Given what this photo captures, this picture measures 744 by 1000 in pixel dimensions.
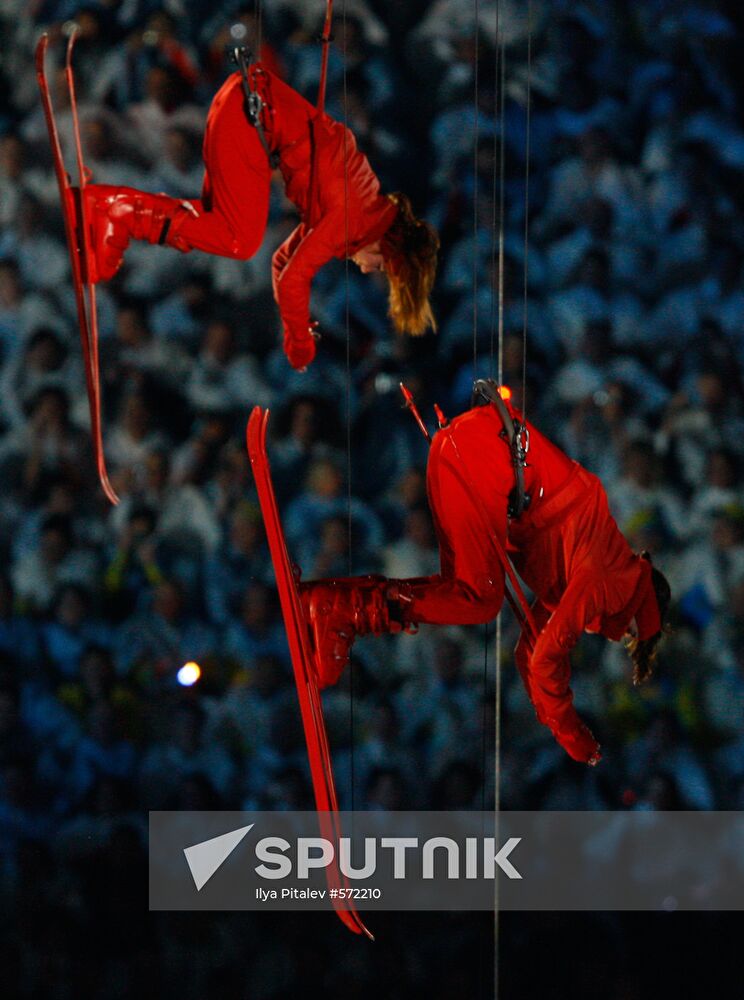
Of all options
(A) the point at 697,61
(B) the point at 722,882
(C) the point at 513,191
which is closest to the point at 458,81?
(C) the point at 513,191

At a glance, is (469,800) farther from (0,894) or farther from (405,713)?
(0,894)

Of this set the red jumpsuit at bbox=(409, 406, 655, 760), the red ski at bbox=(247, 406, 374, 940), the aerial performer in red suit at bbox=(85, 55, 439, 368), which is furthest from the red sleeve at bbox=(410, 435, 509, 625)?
the aerial performer in red suit at bbox=(85, 55, 439, 368)

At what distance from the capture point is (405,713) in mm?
4059

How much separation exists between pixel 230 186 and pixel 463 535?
84cm

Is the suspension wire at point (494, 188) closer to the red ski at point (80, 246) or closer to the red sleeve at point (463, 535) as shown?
the red sleeve at point (463, 535)

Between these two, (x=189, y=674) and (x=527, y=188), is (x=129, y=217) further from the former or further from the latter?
(x=189, y=674)

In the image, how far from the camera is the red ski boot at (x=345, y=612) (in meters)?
3.52

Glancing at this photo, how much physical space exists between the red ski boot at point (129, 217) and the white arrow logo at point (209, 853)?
1.31 meters

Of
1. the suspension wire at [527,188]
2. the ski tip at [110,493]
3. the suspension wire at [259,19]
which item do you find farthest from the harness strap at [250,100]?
the ski tip at [110,493]

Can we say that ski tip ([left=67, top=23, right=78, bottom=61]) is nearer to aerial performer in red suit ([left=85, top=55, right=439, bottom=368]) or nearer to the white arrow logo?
aerial performer in red suit ([left=85, top=55, right=439, bottom=368])

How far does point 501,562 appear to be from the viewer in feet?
11.6

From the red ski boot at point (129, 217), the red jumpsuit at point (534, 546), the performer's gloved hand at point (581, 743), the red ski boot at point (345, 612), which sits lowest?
the performer's gloved hand at point (581, 743)

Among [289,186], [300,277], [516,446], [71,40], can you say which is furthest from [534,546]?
[71,40]

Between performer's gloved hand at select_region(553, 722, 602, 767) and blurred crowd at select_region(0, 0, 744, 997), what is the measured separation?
0.43m
